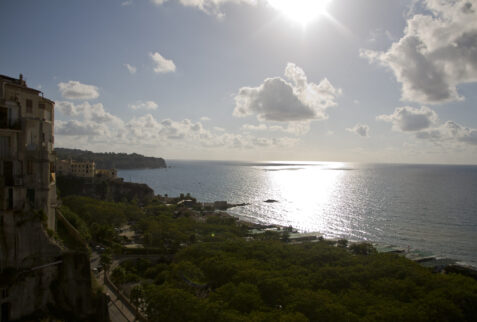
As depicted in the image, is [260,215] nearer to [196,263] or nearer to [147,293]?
[196,263]

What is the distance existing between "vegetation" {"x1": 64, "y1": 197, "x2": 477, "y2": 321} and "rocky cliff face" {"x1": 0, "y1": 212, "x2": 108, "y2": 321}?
480 cm

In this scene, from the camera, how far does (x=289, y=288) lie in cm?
2619

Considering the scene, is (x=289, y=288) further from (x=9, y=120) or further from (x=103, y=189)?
(x=103, y=189)

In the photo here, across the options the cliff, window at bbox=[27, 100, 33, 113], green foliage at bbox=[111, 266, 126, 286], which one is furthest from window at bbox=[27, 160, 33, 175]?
the cliff

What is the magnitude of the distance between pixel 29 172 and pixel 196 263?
64.7 feet

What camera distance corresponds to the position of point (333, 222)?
96.8m

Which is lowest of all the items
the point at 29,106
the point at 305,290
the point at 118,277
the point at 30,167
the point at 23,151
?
the point at 118,277

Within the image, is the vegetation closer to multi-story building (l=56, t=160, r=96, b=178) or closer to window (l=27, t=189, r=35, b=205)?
window (l=27, t=189, r=35, b=205)

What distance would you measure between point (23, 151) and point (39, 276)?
11.1 metres

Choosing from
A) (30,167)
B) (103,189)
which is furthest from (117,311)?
(103,189)

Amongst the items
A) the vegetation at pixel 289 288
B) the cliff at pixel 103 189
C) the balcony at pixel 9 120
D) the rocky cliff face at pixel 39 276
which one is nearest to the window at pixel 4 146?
the balcony at pixel 9 120

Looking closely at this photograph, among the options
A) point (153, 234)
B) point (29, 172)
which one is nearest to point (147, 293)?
point (29, 172)

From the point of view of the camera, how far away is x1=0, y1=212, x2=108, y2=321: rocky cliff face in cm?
2381

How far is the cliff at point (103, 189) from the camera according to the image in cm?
9538
